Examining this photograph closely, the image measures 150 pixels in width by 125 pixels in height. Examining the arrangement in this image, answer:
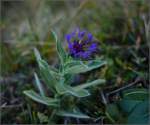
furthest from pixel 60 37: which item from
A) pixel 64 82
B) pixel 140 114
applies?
pixel 140 114

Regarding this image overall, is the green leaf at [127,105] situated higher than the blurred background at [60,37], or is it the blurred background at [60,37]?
the blurred background at [60,37]

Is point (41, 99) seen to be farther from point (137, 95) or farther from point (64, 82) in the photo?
point (137, 95)

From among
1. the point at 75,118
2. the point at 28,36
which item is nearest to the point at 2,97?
the point at 75,118

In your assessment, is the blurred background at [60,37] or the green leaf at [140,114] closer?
the green leaf at [140,114]

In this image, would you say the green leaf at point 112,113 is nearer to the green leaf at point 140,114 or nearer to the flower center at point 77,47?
the green leaf at point 140,114

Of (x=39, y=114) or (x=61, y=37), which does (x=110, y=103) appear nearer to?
(x=39, y=114)

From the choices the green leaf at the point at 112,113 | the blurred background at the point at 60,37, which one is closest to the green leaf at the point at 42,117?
the blurred background at the point at 60,37
